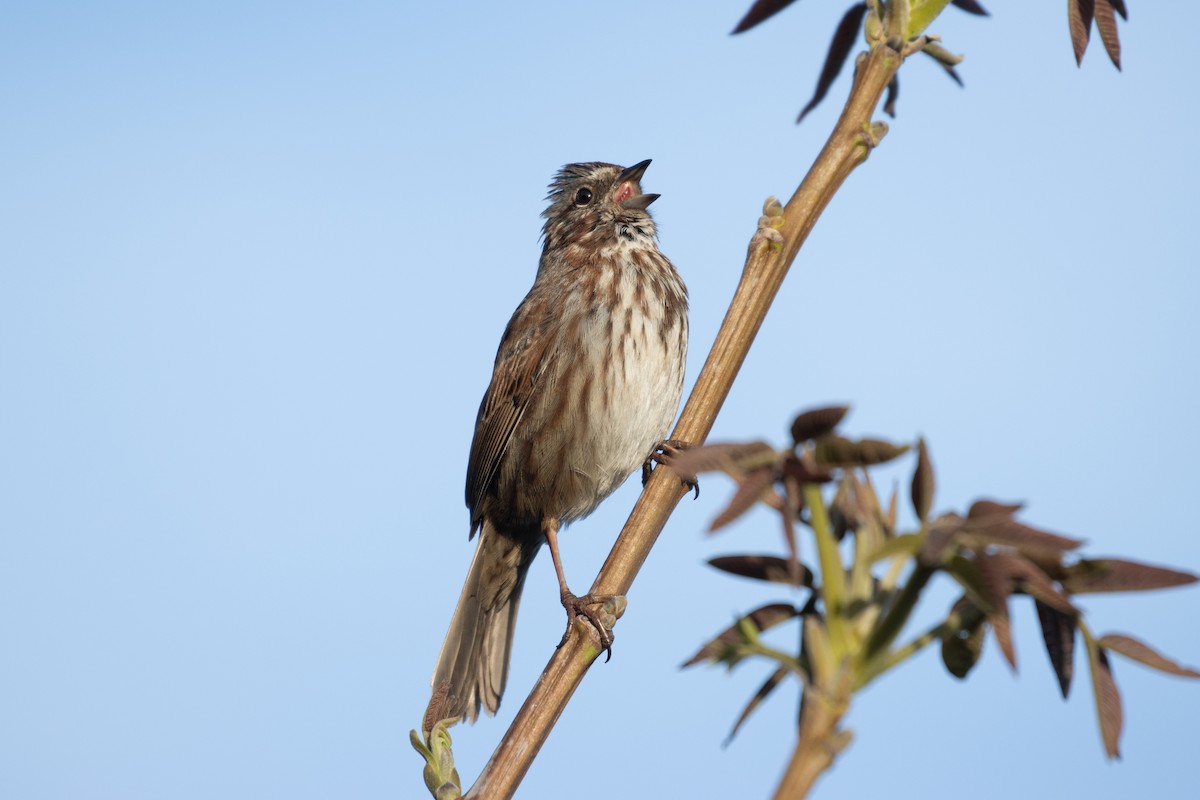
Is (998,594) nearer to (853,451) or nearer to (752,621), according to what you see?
(853,451)

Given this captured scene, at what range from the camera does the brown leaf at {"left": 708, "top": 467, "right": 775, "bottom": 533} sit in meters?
1.20

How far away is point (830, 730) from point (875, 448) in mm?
275

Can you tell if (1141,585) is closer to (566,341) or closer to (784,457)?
(784,457)

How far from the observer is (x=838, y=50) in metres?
2.22

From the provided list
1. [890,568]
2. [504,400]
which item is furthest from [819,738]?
[504,400]

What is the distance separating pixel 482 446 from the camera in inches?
265

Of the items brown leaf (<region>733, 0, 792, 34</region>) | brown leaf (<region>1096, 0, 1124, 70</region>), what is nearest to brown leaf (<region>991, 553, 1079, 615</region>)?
brown leaf (<region>733, 0, 792, 34</region>)

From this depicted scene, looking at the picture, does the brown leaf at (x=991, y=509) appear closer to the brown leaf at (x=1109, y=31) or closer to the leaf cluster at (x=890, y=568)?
the leaf cluster at (x=890, y=568)

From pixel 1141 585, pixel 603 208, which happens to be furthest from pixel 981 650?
pixel 603 208

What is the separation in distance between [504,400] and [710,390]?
13.4 feet

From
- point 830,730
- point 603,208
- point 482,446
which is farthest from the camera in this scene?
point 603,208

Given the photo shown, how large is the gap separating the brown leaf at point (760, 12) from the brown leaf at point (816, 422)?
2.91 feet

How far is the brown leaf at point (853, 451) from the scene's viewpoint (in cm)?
120

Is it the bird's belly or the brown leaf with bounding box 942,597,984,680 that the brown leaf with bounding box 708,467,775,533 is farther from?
the bird's belly
